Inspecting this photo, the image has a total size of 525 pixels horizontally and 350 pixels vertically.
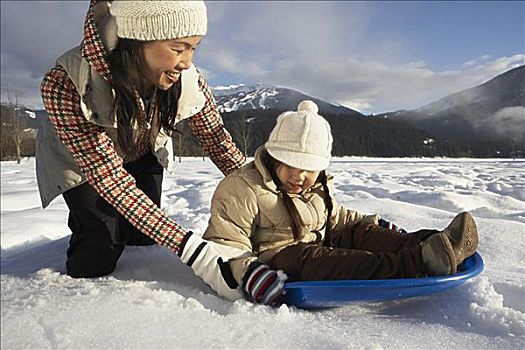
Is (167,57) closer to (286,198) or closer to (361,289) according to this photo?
(286,198)

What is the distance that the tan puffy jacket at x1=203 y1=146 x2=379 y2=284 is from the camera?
4.50ft

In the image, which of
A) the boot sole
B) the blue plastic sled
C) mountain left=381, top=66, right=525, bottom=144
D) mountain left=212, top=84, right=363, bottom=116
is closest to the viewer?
the blue plastic sled

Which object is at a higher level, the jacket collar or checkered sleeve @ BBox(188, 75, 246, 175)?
the jacket collar

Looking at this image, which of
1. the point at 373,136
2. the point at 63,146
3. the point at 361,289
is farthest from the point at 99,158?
the point at 373,136

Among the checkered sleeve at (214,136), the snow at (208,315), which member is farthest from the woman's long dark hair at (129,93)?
the snow at (208,315)

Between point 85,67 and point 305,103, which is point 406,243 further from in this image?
point 85,67

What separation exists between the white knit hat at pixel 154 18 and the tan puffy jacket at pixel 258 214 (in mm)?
562

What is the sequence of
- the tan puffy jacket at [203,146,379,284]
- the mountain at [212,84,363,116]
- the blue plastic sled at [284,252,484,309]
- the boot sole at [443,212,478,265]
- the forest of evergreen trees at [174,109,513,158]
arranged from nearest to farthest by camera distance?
the blue plastic sled at [284,252,484,309] < the boot sole at [443,212,478,265] < the tan puffy jacket at [203,146,379,284] < the forest of evergreen trees at [174,109,513,158] < the mountain at [212,84,363,116]

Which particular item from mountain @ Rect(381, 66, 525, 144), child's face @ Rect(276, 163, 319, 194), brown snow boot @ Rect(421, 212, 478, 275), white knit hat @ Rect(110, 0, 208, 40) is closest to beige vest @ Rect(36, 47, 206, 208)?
white knit hat @ Rect(110, 0, 208, 40)

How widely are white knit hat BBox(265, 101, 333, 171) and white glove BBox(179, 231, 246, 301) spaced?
421mm

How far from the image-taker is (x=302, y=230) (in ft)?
4.90

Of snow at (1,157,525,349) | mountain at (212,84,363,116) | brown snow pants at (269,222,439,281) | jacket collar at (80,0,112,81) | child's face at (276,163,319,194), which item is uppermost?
mountain at (212,84,363,116)

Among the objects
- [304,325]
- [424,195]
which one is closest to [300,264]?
[304,325]

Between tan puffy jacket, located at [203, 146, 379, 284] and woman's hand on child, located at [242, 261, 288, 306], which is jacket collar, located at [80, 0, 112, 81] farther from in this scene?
woman's hand on child, located at [242, 261, 288, 306]
